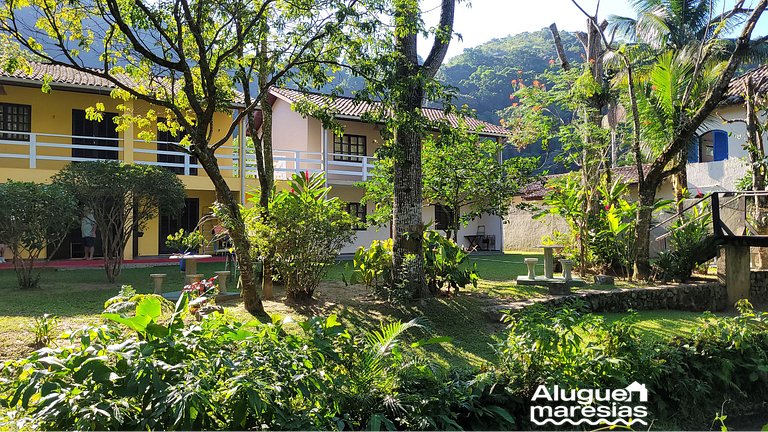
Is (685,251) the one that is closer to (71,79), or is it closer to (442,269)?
(442,269)

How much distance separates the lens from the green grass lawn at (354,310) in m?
6.89

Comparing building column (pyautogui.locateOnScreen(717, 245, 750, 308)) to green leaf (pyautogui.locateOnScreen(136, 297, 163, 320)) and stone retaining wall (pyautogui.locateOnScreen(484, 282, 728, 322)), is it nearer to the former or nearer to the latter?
stone retaining wall (pyautogui.locateOnScreen(484, 282, 728, 322))

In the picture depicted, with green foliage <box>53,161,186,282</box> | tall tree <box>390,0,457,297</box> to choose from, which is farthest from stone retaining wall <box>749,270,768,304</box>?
green foliage <box>53,161,186,282</box>

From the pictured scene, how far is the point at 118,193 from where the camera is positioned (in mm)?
10844

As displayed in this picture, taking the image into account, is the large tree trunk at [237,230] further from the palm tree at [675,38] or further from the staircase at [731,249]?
the palm tree at [675,38]

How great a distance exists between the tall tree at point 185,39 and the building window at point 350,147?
1255 centimetres

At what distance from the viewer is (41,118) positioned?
53.4ft

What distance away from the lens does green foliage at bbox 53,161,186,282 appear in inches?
422

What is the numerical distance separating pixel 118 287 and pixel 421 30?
7.00 metres

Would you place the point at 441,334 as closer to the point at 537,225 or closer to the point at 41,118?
the point at 41,118

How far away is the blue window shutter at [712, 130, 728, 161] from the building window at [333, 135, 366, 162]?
40.6 ft

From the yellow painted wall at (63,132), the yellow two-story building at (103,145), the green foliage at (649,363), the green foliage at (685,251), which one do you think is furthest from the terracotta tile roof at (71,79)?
the green foliage at (649,363)

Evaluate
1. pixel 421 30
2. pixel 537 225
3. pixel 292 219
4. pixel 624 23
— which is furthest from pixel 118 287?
pixel 624 23

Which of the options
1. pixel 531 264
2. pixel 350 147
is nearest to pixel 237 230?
pixel 531 264
